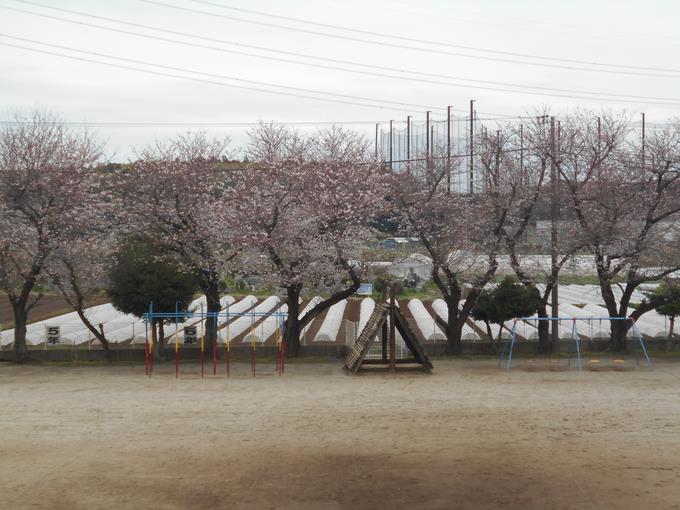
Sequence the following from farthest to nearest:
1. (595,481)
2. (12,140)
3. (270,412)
A: (12,140), (270,412), (595,481)

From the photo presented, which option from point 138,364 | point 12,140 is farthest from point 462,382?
point 12,140

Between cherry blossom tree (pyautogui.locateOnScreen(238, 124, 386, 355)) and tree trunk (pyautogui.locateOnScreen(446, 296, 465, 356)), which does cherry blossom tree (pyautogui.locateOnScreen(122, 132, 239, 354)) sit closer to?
cherry blossom tree (pyautogui.locateOnScreen(238, 124, 386, 355))

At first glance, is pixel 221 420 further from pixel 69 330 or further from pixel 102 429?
pixel 69 330

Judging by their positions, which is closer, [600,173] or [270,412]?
[270,412]

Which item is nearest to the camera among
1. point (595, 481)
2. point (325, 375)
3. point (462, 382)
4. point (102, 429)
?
point (595, 481)

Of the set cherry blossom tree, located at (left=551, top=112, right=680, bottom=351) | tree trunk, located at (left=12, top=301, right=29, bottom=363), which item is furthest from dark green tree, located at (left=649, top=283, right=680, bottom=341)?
tree trunk, located at (left=12, top=301, right=29, bottom=363)

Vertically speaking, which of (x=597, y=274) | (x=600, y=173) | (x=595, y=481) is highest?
(x=600, y=173)

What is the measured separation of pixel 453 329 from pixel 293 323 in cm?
472

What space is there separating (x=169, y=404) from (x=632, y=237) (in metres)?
13.3

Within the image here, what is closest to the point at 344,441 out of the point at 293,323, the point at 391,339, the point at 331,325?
the point at 391,339

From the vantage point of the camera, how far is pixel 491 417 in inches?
530

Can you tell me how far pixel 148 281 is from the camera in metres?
20.3

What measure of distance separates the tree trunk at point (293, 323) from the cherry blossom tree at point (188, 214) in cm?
198

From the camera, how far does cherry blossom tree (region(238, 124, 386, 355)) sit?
20328 mm
